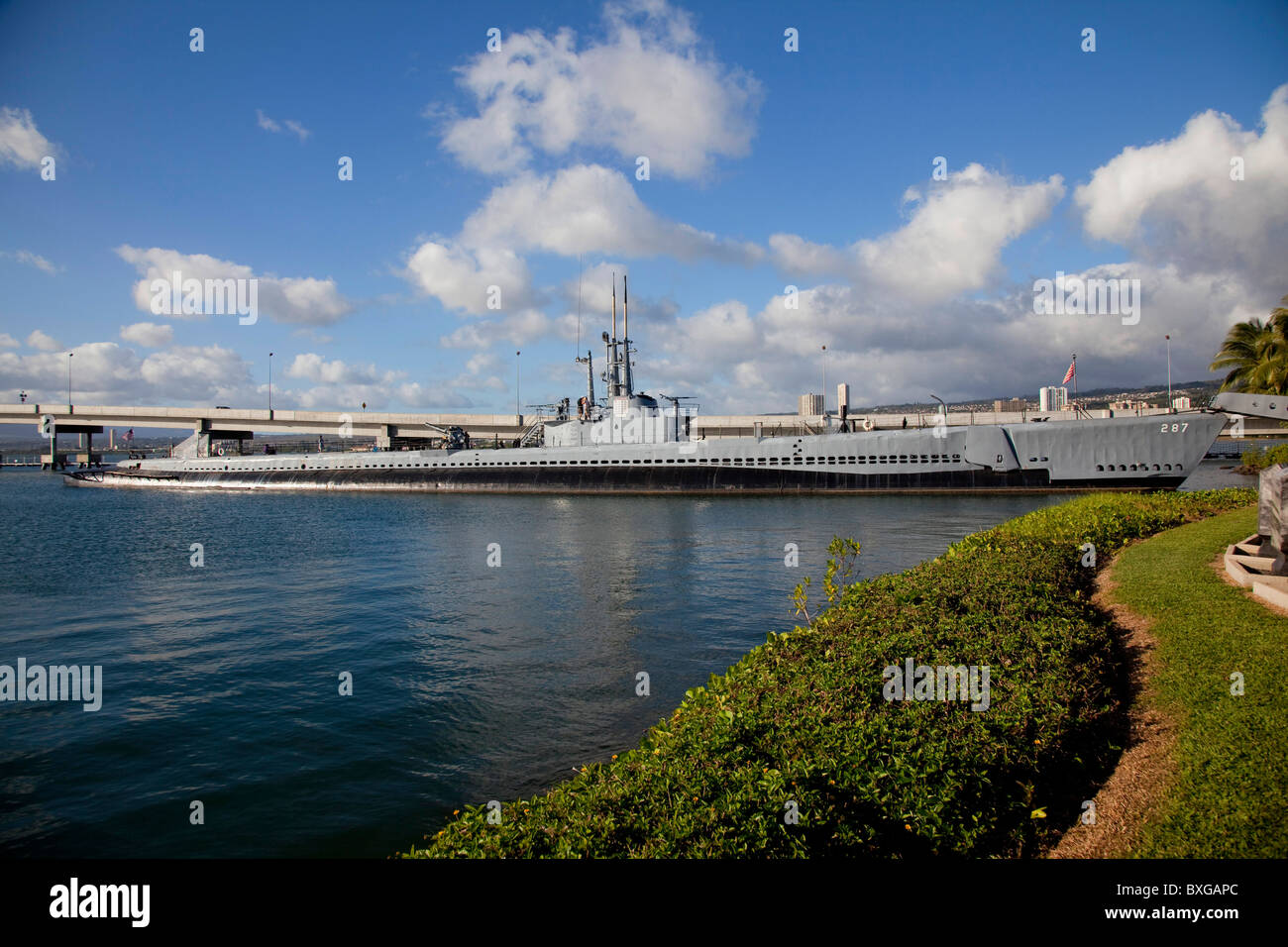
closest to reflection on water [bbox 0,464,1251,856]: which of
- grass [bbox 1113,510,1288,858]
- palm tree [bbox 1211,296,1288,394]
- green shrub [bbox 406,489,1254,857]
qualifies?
green shrub [bbox 406,489,1254,857]

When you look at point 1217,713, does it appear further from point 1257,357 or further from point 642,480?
point 1257,357

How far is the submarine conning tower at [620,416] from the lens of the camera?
145ft

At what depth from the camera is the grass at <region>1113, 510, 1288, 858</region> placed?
4082mm

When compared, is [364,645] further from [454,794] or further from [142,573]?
[142,573]

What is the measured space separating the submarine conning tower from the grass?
35659 mm

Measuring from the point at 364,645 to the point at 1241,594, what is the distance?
12709 millimetres

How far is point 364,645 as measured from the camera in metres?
11.9

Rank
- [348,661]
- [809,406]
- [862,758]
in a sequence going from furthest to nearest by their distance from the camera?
[809,406], [348,661], [862,758]

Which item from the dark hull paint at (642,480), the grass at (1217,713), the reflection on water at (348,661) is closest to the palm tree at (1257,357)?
the dark hull paint at (642,480)

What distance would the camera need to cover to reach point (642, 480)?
41.0 m

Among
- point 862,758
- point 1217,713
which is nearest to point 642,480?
point 1217,713

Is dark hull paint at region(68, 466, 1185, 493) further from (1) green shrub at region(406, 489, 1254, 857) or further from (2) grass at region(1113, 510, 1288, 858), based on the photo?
(1) green shrub at region(406, 489, 1254, 857)

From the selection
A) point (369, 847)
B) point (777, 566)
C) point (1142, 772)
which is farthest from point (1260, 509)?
point (369, 847)

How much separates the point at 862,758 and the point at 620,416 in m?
40.6
